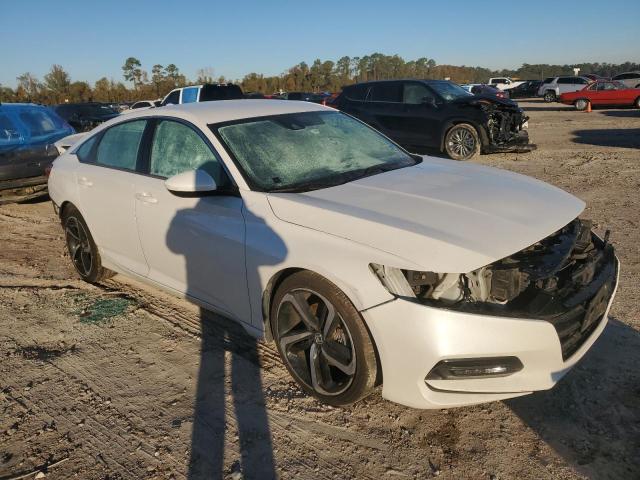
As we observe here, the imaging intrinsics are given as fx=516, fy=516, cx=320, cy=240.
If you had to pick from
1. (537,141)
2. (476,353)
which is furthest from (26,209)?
(537,141)

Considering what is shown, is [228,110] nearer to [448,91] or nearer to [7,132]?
[7,132]

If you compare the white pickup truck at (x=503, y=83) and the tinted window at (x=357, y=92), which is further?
the white pickup truck at (x=503, y=83)

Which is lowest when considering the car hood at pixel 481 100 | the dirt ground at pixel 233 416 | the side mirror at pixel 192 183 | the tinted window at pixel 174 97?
the dirt ground at pixel 233 416

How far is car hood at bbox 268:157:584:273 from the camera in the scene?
2412mm

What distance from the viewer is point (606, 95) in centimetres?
2555

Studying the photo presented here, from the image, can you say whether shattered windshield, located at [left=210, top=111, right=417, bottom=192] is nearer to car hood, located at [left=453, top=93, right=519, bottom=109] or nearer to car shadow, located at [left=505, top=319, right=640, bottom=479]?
car shadow, located at [left=505, top=319, right=640, bottom=479]

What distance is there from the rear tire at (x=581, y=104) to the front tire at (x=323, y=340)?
28.5m

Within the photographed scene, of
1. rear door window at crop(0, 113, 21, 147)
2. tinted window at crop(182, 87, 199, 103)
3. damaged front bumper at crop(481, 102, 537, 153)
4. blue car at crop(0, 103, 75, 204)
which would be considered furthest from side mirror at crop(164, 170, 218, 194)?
tinted window at crop(182, 87, 199, 103)

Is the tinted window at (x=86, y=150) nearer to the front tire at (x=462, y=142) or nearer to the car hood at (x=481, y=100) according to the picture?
the front tire at (x=462, y=142)

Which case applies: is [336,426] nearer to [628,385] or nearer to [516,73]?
[628,385]

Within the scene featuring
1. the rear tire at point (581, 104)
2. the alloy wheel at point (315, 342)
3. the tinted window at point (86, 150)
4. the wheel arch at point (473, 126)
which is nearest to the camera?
the alloy wheel at point (315, 342)

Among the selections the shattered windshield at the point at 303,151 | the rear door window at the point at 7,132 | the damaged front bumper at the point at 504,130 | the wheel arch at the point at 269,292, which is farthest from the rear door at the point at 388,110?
the wheel arch at the point at 269,292

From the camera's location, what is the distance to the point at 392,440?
2623 millimetres

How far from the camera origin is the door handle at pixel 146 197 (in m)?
3.69
